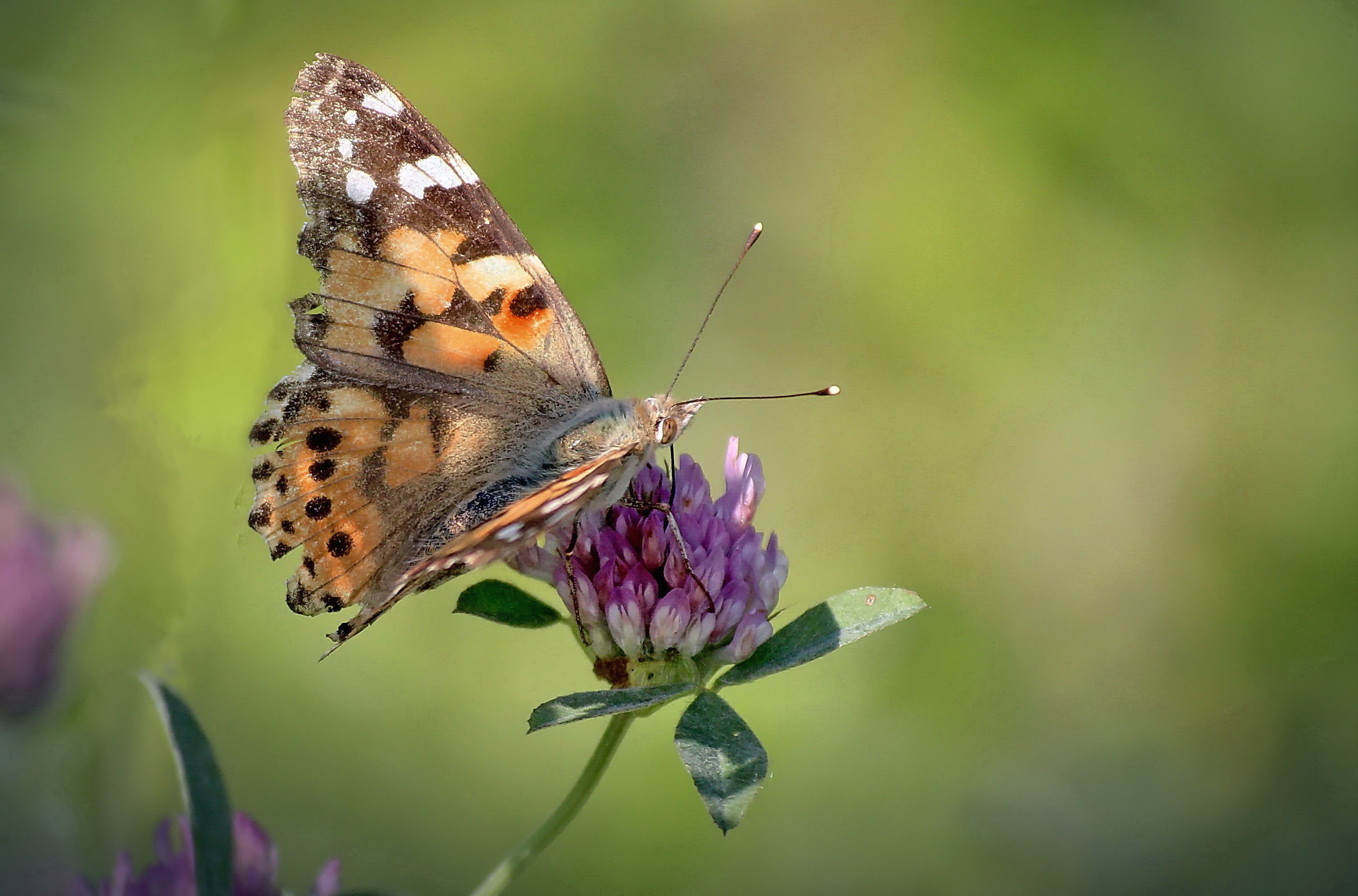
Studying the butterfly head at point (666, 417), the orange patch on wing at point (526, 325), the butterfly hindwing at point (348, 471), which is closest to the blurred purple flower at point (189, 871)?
the butterfly hindwing at point (348, 471)

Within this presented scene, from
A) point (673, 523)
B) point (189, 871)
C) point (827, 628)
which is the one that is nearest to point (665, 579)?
point (673, 523)

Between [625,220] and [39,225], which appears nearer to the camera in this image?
[39,225]

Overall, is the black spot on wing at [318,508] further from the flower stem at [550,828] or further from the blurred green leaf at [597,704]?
the flower stem at [550,828]

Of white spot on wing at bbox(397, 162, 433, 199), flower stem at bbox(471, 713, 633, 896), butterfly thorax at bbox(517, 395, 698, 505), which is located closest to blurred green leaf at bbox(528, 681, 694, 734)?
flower stem at bbox(471, 713, 633, 896)

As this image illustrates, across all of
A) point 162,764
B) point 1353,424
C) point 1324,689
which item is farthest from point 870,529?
point 162,764

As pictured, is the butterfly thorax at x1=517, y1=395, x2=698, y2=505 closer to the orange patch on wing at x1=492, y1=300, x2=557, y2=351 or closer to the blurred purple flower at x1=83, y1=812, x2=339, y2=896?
the orange patch on wing at x1=492, y1=300, x2=557, y2=351

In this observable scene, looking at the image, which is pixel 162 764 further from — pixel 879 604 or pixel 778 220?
pixel 778 220
